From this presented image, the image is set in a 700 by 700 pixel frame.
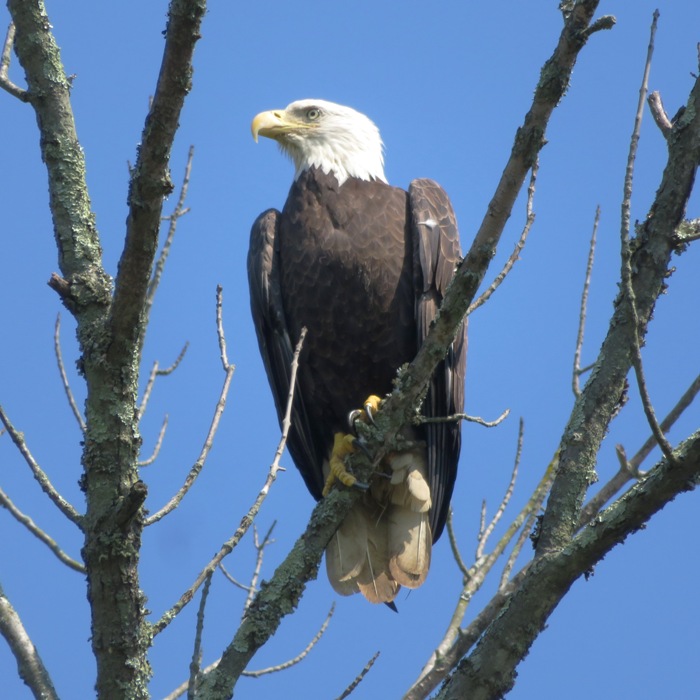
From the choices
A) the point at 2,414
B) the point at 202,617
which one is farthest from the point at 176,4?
the point at 202,617

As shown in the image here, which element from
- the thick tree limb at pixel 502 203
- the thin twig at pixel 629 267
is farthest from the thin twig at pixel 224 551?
the thin twig at pixel 629 267

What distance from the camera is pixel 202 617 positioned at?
8.96ft

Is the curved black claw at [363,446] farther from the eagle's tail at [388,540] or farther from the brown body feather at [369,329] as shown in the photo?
the eagle's tail at [388,540]

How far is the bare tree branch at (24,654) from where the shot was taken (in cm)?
279

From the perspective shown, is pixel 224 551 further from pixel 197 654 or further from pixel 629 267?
pixel 629 267

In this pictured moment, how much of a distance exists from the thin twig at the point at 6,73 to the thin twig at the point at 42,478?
0.99 meters

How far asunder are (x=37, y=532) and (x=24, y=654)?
2.52ft

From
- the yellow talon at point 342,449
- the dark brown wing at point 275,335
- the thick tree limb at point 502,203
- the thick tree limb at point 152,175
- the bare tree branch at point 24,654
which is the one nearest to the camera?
the thick tree limb at point 152,175

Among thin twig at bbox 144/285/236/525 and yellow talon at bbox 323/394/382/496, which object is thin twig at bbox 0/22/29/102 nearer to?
thin twig at bbox 144/285/236/525

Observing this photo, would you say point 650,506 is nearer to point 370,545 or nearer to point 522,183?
point 522,183

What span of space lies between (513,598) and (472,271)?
952mm

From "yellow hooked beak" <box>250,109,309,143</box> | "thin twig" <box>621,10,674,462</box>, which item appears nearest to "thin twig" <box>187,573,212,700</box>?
"thin twig" <box>621,10,674,462</box>

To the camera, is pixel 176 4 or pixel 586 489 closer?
pixel 176 4

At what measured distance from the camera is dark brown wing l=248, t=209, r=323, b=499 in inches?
195
